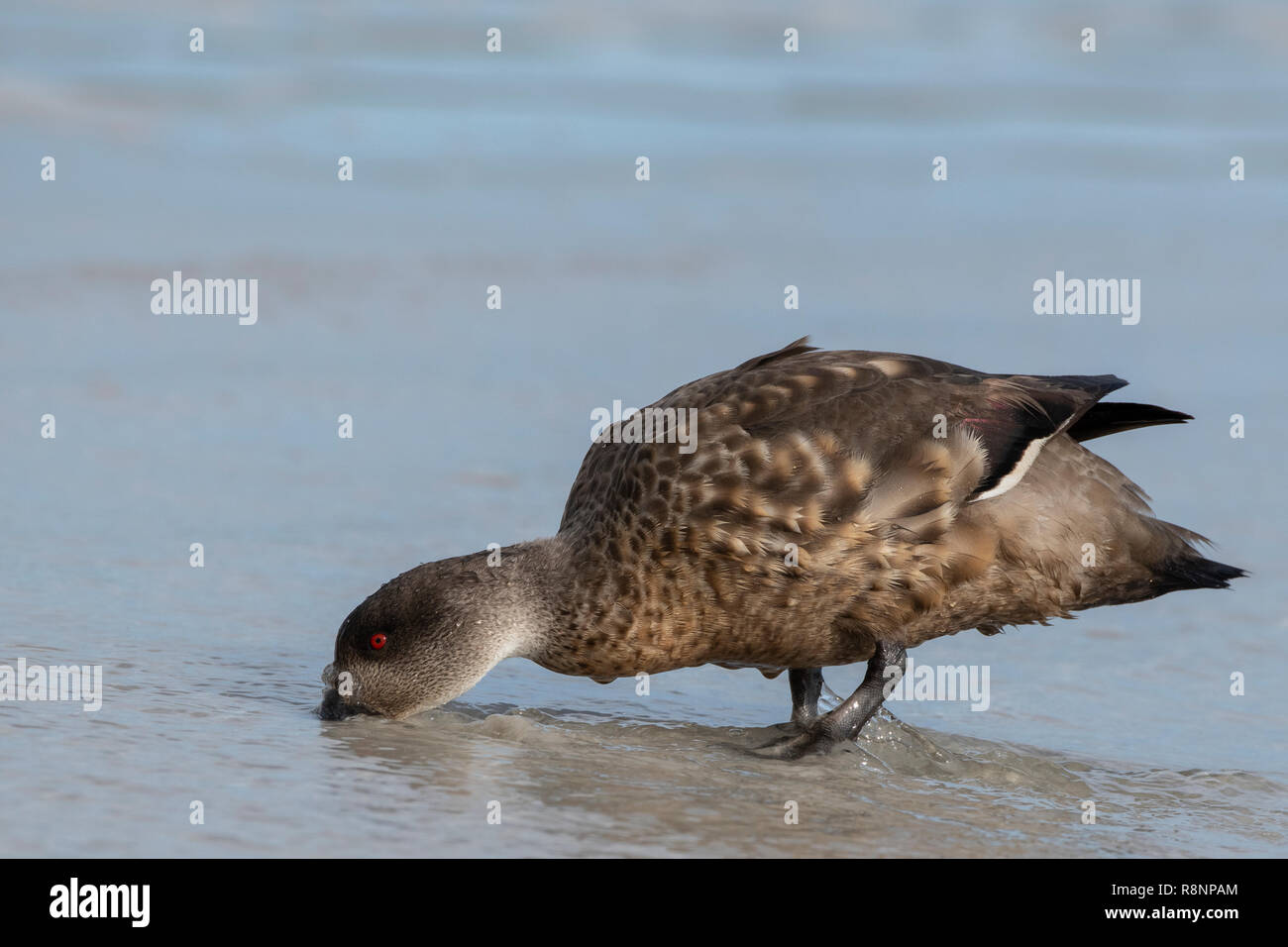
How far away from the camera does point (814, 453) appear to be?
249 inches

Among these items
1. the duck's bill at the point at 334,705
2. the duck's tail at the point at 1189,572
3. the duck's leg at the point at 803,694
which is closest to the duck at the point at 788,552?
the duck's bill at the point at 334,705

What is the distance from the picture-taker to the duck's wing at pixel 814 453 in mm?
6230

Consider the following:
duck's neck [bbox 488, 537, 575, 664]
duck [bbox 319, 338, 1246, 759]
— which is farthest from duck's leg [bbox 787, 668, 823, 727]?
duck's neck [bbox 488, 537, 575, 664]

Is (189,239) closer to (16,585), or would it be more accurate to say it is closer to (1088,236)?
(16,585)

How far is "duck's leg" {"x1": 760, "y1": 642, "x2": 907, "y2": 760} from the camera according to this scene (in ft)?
20.7

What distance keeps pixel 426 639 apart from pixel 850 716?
1.60 m

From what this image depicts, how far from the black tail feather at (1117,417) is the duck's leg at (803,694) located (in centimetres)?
146

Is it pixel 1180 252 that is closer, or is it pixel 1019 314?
pixel 1019 314

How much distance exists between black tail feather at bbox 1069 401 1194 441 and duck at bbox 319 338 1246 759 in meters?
0.17

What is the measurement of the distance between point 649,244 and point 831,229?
1706mm

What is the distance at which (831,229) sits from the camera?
1566 centimetres

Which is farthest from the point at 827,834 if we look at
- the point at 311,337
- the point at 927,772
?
the point at 311,337

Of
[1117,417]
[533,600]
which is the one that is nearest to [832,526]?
[533,600]

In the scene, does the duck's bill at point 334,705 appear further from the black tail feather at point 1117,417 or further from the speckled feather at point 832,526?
the black tail feather at point 1117,417
